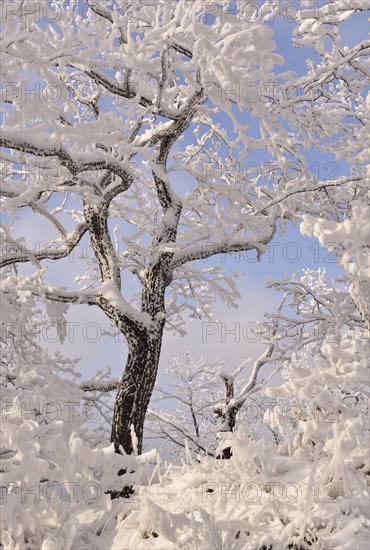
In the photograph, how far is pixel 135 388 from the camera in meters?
7.59

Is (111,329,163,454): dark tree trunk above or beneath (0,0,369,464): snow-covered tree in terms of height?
beneath

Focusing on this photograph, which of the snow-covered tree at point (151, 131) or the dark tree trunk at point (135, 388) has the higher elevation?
the snow-covered tree at point (151, 131)

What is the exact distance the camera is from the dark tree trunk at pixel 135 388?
24.5ft

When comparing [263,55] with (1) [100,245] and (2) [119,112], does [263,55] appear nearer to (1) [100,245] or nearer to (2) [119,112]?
(2) [119,112]

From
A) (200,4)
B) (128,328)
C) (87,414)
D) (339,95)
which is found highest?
(339,95)

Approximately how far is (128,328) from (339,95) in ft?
19.7

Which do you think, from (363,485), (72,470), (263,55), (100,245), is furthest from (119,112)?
(363,485)

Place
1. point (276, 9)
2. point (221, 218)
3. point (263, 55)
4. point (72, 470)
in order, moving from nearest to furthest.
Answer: point (72, 470), point (263, 55), point (276, 9), point (221, 218)

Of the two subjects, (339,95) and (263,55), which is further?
(339,95)

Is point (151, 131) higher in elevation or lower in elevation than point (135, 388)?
higher

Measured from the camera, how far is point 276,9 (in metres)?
6.47

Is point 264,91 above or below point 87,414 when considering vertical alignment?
above

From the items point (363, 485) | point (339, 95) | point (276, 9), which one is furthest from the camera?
point (339, 95)

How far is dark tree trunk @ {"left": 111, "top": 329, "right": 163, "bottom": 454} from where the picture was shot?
748cm
